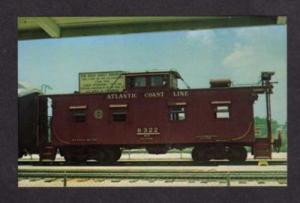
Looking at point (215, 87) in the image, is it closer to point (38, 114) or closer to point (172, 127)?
point (172, 127)

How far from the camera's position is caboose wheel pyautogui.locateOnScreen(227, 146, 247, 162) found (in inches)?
539

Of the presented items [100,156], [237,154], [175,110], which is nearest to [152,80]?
[175,110]

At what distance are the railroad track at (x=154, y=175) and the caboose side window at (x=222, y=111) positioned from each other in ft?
7.26

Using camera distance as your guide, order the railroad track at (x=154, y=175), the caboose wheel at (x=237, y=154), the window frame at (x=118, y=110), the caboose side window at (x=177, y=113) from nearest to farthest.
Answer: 1. the railroad track at (x=154, y=175)
2. the caboose wheel at (x=237, y=154)
3. the caboose side window at (x=177, y=113)
4. the window frame at (x=118, y=110)

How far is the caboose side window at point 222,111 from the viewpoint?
1406cm

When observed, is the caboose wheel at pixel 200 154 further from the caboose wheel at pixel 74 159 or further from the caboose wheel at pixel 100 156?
the caboose wheel at pixel 74 159

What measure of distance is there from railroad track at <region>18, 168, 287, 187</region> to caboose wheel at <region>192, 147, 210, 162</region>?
1104 millimetres

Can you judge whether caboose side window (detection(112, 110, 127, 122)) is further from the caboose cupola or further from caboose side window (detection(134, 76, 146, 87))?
caboose side window (detection(134, 76, 146, 87))

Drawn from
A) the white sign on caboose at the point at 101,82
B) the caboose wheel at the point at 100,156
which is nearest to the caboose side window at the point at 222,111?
the white sign on caboose at the point at 101,82

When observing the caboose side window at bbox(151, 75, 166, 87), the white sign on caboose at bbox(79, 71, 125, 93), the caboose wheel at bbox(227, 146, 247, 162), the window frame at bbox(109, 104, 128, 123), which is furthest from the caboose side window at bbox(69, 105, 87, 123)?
the caboose wheel at bbox(227, 146, 247, 162)

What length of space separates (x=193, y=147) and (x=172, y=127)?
832mm

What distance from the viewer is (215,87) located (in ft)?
44.2

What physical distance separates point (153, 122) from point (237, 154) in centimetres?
255

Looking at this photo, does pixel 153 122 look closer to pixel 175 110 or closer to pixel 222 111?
pixel 175 110
